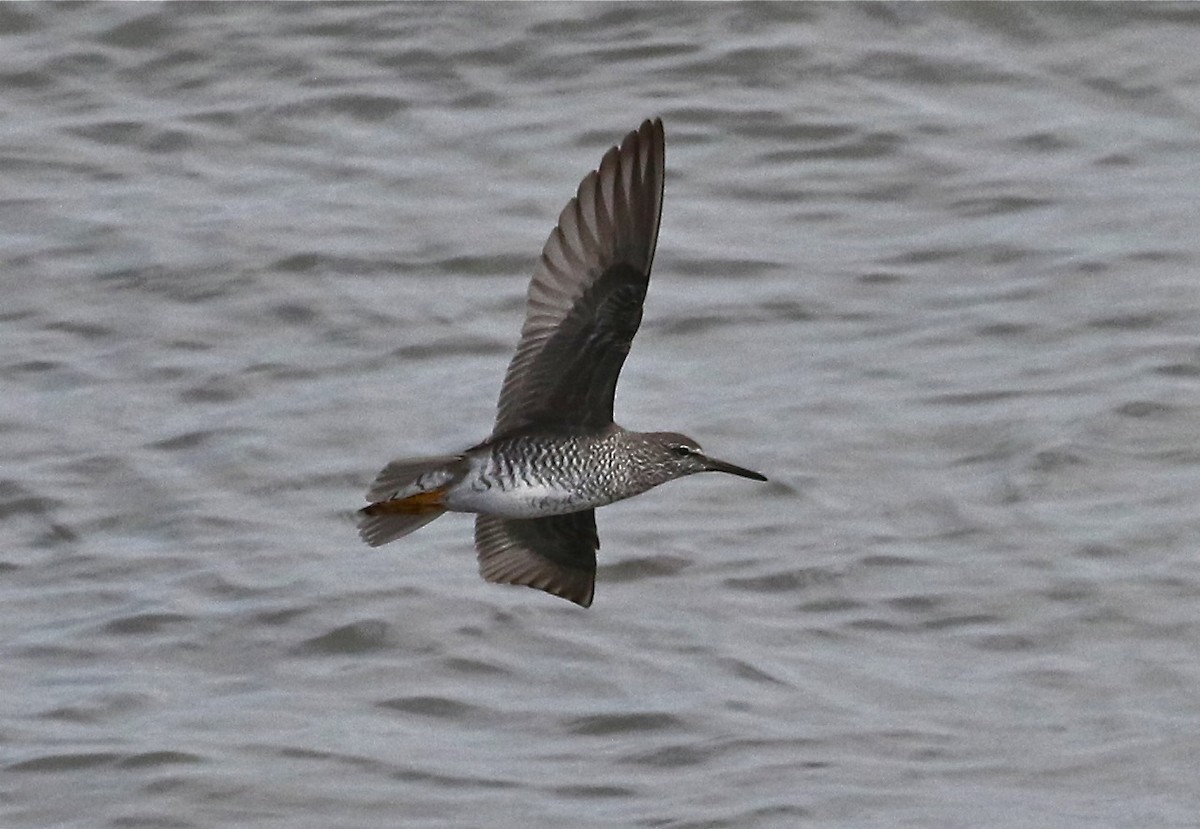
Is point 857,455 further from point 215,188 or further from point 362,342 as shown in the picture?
point 215,188

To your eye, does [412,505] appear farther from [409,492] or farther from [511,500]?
[511,500]

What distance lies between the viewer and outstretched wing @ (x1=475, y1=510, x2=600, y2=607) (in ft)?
26.1

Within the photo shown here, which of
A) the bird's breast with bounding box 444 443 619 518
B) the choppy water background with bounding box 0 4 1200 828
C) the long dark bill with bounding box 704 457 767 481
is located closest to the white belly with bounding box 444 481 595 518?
the bird's breast with bounding box 444 443 619 518

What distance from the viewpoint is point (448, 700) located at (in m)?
9.73

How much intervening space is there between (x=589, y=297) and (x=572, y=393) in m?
0.29

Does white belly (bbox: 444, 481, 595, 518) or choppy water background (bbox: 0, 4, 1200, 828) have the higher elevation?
white belly (bbox: 444, 481, 595, 518)

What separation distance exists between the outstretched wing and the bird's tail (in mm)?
406

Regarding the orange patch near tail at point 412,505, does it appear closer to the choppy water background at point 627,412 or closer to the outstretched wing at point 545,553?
the outstretched wing at point 545,553

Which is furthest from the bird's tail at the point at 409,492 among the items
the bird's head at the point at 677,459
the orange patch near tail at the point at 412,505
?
the bird's head at the point at 677,459

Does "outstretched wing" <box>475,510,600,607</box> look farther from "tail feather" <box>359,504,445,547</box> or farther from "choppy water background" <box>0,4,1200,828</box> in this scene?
"choppy water background" <box>0,4,1200,828</box>

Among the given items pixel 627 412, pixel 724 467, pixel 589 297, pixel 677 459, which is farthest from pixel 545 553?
pixel 627 412

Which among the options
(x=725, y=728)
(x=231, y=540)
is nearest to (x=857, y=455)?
(x=725, y=728)

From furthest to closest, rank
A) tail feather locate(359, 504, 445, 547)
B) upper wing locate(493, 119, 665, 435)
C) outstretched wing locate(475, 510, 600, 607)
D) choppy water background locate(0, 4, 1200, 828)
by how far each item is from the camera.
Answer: choppy water background locate(0, 4, 1200, 828)
outstretched wing locate(475, 510, 600, 607)
tail feather locate(359, 504, 445, 547)
upper wing locate(493, 119, 665, 435)

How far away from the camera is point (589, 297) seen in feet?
24.5
